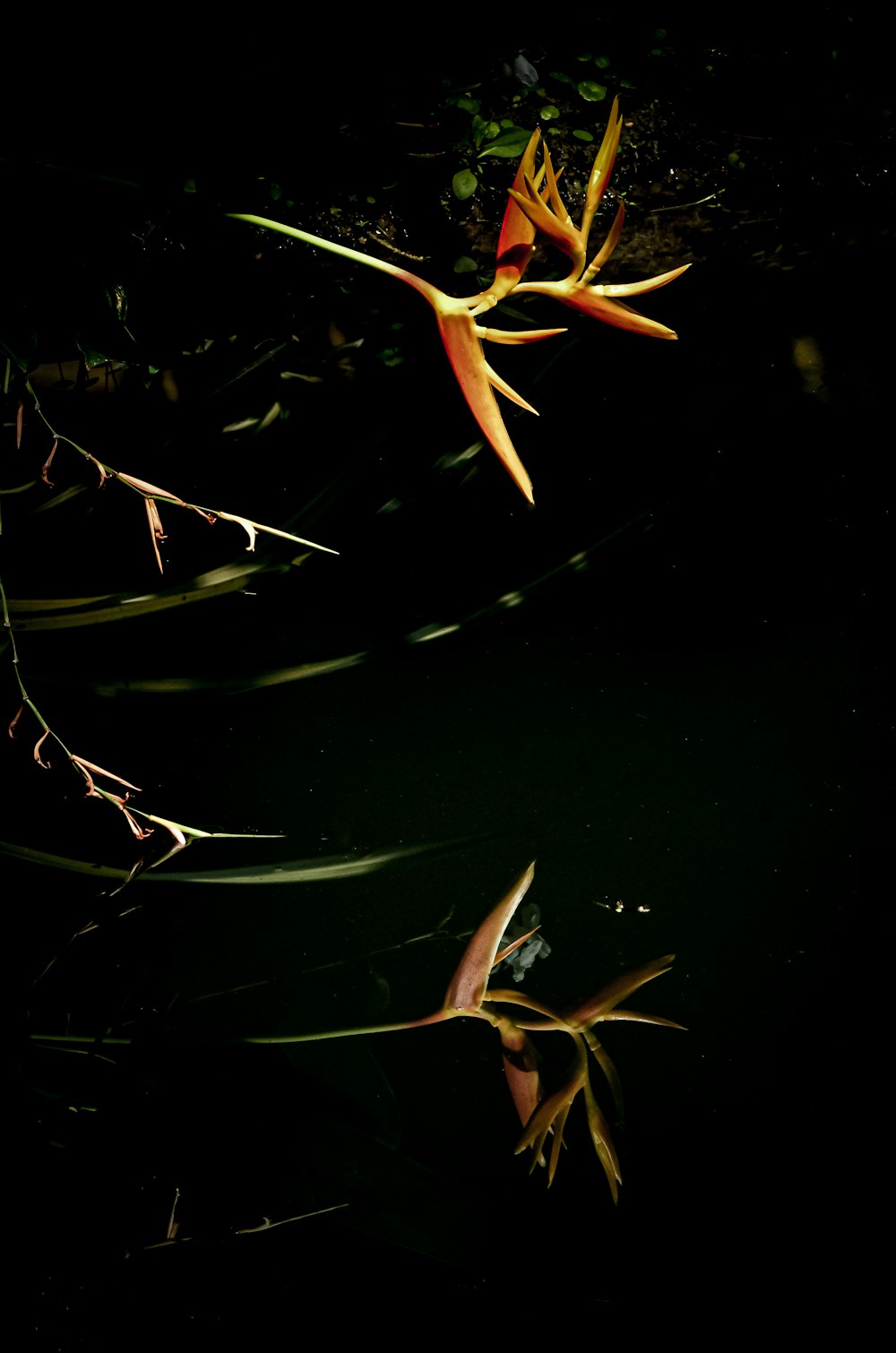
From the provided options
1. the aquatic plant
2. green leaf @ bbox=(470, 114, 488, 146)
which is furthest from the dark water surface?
the aquatic plant

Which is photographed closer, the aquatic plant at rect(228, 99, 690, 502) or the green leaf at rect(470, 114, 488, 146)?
the aquatic plant at rect(228, 99, 690, 502)

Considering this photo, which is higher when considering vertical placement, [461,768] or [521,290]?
[521,290]

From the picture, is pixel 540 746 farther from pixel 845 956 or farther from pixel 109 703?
pixel 109 703

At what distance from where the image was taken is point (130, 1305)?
0.51 m

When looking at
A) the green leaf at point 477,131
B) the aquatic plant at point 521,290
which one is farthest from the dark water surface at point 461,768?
the aquatic plant at point 521,290

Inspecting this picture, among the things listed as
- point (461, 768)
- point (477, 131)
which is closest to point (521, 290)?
point (461, 768)

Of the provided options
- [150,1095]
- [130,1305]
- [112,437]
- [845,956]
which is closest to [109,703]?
[112,437]

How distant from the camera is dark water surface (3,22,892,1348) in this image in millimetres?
540

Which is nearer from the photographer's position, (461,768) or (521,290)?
(521,290)

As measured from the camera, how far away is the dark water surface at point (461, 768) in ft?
1.77

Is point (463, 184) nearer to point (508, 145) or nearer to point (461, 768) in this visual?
point (508, 145)

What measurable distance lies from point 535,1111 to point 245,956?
248 mm

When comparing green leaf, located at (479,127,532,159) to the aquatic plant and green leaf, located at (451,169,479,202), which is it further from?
the aquatic plant

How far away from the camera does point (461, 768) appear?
84 cm
